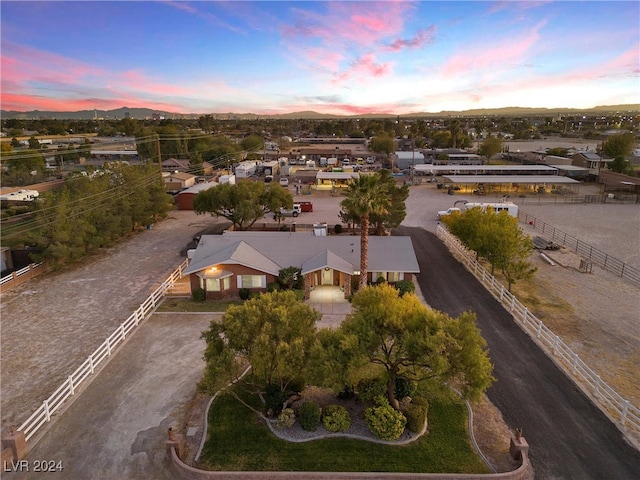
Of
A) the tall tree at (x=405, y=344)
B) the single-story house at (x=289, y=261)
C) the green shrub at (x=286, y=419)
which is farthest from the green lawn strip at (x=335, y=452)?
the single-story house at (x=289, y=261)

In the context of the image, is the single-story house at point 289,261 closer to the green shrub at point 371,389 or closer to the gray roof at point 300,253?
the gray roof at point 300,253

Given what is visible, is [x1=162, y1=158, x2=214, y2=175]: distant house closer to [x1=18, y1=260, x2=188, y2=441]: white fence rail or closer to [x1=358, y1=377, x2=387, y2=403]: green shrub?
[x1=18, y1=260, x2=188, y2=441]: white fence rail

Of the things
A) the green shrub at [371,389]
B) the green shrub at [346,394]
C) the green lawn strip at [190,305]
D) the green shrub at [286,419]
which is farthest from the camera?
the green lawn strip at [190,305]

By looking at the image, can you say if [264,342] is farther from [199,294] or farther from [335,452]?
[199,294]

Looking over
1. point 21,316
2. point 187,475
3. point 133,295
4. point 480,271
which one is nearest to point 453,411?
point 187,475

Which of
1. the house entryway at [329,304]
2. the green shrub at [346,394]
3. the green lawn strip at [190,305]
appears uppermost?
the green shrub at [346,394]

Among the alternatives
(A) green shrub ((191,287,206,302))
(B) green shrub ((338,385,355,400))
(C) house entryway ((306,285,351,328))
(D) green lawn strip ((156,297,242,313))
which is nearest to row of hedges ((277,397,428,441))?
(B) green shrub ((338,385,355,400))
